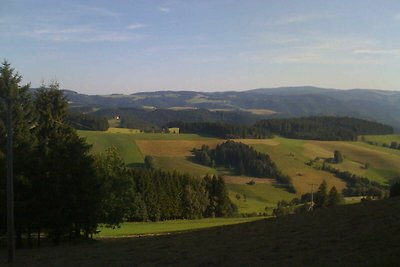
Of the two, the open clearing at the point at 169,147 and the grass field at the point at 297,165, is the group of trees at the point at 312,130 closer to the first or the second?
the grass field at the point at 297,165

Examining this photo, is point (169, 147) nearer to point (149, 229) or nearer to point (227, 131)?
point (227, 131)

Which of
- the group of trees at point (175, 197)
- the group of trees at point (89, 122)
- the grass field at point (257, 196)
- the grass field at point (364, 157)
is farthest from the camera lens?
the group of trees at point (89, 122)

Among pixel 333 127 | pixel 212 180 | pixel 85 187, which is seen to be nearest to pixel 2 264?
pixel 85 187

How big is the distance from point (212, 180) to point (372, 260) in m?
74.1

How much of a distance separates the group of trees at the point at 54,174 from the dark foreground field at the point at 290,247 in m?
8.18

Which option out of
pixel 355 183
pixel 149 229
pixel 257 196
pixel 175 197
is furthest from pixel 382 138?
pixel 149 229

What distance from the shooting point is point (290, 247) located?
1692cm

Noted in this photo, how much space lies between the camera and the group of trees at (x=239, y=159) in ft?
444

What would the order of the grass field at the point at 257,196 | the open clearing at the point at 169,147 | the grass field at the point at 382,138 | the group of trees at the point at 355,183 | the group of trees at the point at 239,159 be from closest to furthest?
1. the grass field at the point at 257,196
2. the group of trees at the point at 355,183
3. the group of trees at the point at 239,159
4. the open clearing at the point at 169,147
5. the grass field at the point at 382,138

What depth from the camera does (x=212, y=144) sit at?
509 ft

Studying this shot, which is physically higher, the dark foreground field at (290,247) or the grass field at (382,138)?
the dark foreground field at (290,247)

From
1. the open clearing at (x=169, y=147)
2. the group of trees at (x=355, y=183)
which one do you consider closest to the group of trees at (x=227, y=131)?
the open clearing at (x=169, y=147)

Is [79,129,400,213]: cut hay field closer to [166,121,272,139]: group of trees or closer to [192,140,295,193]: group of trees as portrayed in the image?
[192,140,295,193]: group of trees

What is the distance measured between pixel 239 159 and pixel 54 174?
112311 millimetres
